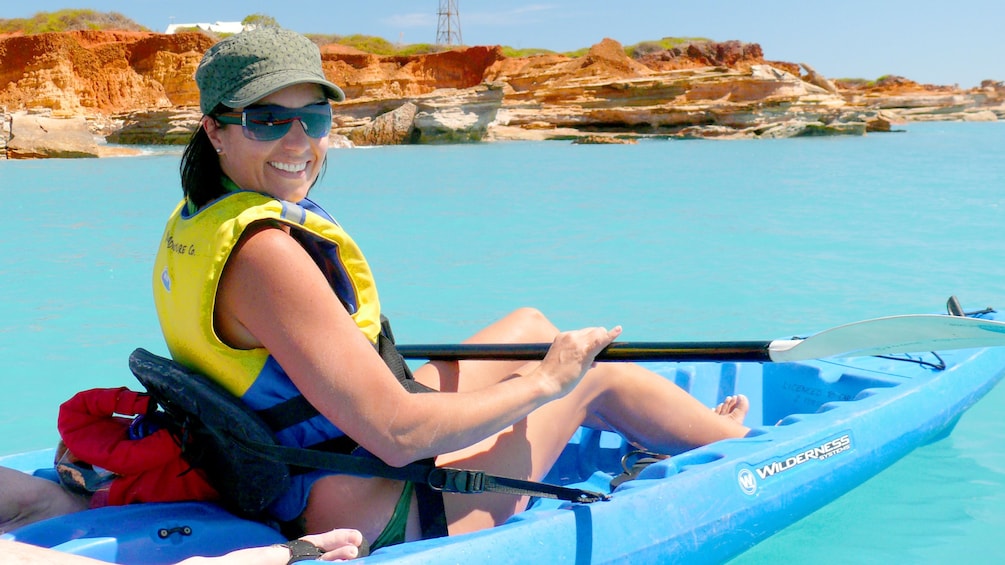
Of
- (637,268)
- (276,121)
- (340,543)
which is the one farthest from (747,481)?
(637,268)

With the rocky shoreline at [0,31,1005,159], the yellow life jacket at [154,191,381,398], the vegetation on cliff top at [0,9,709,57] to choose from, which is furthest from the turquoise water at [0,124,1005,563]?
the vegetation on cliff top at [0,9,709,57]

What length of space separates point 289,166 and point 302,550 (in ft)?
2.42

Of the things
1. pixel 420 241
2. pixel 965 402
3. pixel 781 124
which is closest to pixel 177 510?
pixel 965 402

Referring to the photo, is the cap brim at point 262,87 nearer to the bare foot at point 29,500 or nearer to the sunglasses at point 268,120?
the sunglasses at point 268,120

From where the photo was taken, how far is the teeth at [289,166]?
1.78 m

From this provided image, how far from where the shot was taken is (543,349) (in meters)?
2.24

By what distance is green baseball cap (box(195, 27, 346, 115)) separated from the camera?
1.69 meters

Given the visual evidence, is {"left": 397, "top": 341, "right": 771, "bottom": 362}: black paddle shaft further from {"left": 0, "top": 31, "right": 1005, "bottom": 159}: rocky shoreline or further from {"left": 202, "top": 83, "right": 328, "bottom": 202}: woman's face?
{"left": 0, "top": 31, "right": 1005, "bottom": 159}: rocky shoreline

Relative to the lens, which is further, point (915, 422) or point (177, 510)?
point (915, 422)

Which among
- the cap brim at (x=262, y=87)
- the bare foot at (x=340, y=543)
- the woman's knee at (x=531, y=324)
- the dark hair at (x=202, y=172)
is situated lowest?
the bare foot at (x=340, y=543)

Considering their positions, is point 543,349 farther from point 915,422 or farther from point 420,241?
point 420,241

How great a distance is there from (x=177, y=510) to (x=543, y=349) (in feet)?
2.94

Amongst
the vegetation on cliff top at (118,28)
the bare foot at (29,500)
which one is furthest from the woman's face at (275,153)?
the vegetation on cliff top at (118,28)

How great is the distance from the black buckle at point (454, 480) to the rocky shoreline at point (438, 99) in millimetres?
20582
